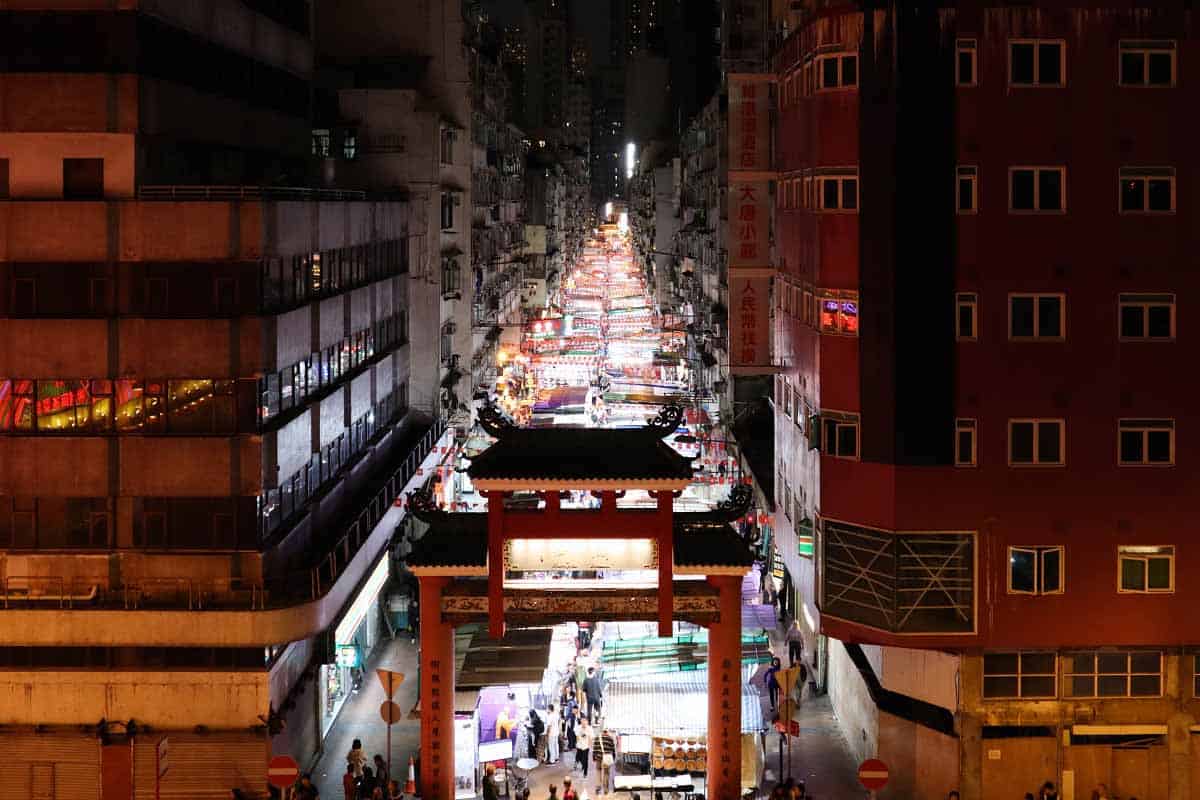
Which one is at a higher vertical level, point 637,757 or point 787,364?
point 787,364

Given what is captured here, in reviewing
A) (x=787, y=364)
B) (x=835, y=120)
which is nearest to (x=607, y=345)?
(x=787, y=364)

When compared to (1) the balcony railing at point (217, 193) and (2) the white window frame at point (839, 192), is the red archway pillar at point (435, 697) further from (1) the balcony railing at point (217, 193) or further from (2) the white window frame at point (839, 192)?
(2) the white window frame at point (839, 192)

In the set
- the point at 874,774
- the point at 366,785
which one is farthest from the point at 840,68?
the point at 366,785

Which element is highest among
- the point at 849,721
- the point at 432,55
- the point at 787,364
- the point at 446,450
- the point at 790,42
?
the point at 432,55

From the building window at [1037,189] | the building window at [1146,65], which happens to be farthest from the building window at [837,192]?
the building window at [1146,65]

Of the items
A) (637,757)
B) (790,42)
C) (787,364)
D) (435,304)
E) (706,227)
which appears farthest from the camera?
(706,227)

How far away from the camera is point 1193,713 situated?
32.9m

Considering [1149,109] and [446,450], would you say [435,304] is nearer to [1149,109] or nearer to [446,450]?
[446,450]

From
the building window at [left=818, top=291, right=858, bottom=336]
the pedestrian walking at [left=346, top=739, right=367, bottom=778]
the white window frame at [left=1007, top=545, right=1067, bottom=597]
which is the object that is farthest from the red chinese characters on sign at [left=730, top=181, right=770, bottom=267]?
the pedestrian walking at [left=346, top=739, right=367, bottom=778]

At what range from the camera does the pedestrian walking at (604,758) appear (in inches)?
1383

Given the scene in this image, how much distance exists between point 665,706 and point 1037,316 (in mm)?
12137

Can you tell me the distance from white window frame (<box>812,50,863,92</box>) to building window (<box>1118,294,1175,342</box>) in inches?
298

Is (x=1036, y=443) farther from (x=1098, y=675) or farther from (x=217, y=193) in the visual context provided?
(x=217, y=193)

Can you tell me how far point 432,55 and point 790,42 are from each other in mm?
32382
